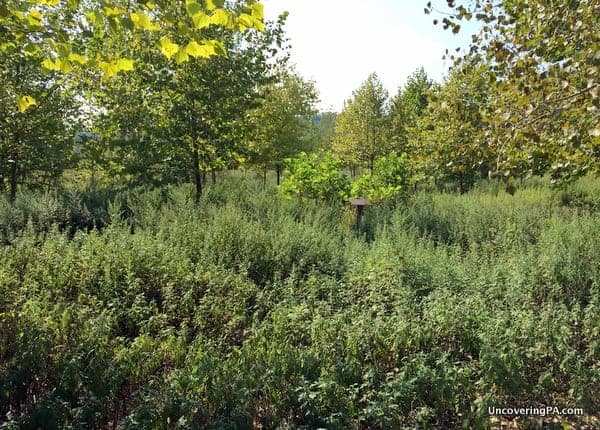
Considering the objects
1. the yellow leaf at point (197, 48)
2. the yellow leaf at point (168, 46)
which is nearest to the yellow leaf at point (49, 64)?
the yellow leaf at point (168, 46)

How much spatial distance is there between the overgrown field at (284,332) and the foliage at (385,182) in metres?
4.54

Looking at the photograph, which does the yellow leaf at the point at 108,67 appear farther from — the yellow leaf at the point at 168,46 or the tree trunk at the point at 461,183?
the tree trunk at the point at 461,183

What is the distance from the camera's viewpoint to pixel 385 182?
38.5ft

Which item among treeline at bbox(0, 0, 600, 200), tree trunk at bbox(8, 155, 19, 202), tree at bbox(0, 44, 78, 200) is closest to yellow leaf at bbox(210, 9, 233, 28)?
treeline at bbox(0, 0, 600, 200)

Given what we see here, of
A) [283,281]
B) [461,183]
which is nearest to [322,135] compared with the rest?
[461,183]

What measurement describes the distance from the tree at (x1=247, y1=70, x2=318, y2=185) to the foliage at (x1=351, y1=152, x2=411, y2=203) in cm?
554

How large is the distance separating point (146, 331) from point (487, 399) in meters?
3.06

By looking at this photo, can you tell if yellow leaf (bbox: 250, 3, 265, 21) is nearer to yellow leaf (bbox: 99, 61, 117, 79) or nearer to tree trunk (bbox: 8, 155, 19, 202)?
yellow leaf (bbox: 99, 61, 117, 79)

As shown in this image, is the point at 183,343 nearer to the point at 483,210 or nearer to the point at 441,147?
the point at 441,147

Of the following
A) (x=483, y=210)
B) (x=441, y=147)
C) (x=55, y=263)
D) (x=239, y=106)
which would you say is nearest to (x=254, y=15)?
(x=441, y=147)

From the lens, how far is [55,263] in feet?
16.1

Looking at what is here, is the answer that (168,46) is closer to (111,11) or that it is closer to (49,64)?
(111,11)

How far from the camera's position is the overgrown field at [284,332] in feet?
9.32

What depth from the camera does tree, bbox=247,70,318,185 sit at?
17.2 meters
